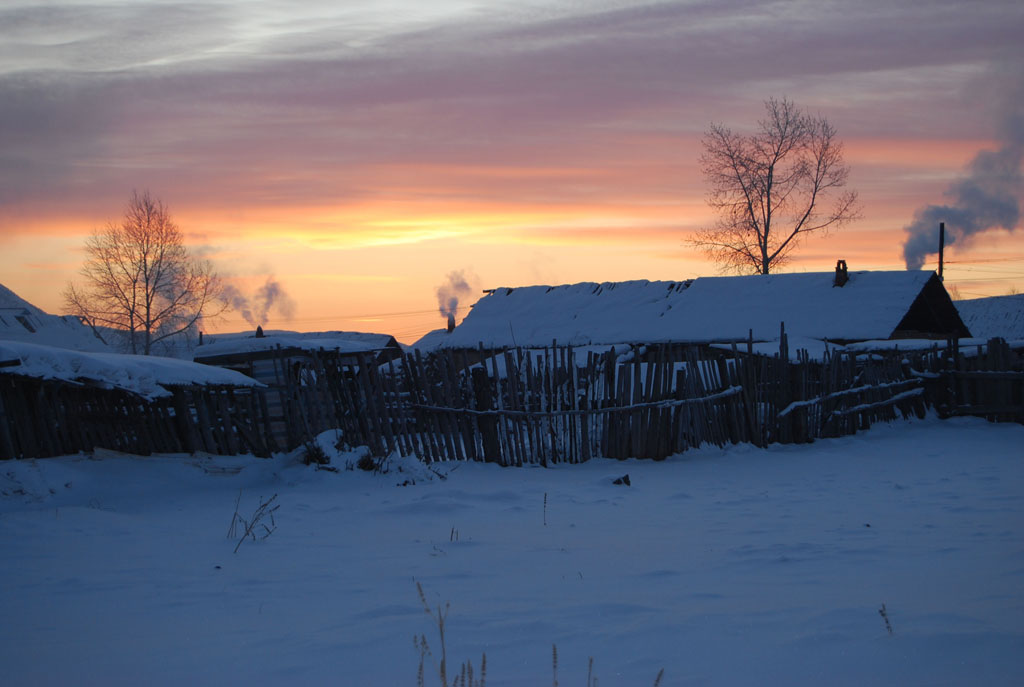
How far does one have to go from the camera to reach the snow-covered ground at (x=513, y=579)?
3.23 meters

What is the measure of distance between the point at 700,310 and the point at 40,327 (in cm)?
3101

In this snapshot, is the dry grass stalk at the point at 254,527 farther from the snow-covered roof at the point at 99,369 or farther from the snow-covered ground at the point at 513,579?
the snow-covered roof at the point at 99,369

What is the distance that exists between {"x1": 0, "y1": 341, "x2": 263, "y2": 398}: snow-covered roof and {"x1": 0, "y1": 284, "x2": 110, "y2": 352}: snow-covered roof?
33786mm

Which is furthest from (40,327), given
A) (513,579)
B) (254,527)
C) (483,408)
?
(513,579)

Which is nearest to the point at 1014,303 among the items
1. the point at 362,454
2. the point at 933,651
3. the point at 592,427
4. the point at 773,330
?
the point at 773,330

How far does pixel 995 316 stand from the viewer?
41031mm

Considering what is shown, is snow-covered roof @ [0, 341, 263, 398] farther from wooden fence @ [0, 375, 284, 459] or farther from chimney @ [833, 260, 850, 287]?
chimney @ [833, 260, 850, 287]

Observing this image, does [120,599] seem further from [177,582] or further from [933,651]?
[933,651]

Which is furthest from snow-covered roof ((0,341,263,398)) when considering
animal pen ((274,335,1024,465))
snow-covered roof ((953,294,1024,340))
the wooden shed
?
snow-covered roof ((953,294,1024,340))

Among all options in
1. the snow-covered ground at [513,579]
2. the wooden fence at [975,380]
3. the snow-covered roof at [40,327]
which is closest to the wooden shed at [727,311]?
the wooden fence at [975,380]

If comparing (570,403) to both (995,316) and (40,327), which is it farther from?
(995,316)

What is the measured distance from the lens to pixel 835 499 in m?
7.02

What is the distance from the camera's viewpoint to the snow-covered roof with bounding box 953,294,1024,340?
39.4 meters

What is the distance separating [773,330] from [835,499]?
18.3 meters
